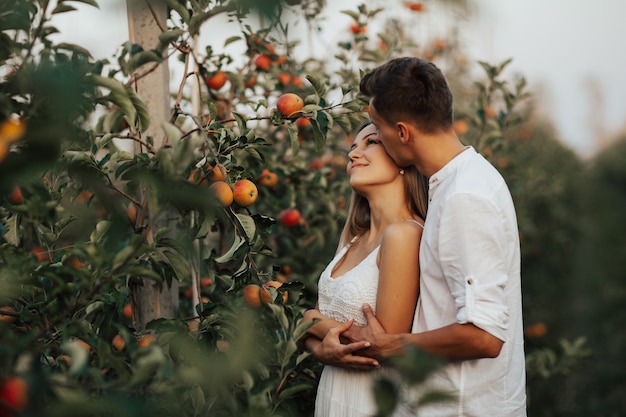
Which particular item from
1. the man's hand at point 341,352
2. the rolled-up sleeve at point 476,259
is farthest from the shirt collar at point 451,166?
the man's hand at point 341,352

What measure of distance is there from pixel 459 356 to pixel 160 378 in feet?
2.26

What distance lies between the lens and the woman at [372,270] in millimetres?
1505

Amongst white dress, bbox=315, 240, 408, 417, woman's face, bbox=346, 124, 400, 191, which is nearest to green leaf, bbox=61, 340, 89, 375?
white dress, bbox=315, 240, 408, 417

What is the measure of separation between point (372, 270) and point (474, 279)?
1.13ft

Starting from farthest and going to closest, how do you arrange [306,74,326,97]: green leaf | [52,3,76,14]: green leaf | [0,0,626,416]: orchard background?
[306,74,326,97]: green leaf → [52,3,76,14]: green leaf → [0,0,626,416]: orchard background

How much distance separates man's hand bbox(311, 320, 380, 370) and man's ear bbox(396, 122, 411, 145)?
41cm

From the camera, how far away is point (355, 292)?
5.24ft

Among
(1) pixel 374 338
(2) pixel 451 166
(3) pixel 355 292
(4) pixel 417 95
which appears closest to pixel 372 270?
(3) pixel 355 292

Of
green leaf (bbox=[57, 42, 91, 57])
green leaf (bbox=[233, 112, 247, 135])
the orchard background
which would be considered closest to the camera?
the orchard background

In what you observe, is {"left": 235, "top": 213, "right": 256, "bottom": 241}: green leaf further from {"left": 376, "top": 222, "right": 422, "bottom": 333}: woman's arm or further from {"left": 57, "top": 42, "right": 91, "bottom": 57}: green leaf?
{"left": 57, "top": 42, "right": 91, "bottom": 57}: green leaf

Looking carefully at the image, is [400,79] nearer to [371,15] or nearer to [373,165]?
[373,165]

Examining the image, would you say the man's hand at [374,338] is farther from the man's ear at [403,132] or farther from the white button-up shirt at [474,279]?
the man's ear at [403,132]

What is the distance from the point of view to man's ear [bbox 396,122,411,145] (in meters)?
1.50

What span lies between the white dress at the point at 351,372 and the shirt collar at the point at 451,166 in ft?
0.79
